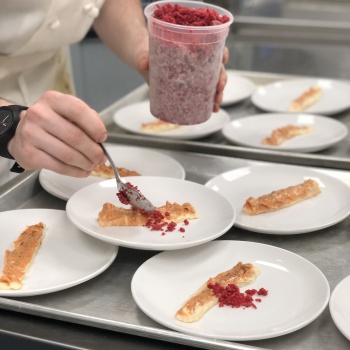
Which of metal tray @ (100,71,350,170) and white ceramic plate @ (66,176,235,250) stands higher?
white ceramic plate @ (66,176,235,250)

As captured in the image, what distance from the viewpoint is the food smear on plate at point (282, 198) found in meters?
1.60

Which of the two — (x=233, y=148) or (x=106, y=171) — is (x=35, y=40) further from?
(x=233, y=148)

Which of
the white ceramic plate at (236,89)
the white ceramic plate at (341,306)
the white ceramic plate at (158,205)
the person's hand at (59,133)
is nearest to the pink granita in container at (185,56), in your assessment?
the white ceramic plate at (158,205)

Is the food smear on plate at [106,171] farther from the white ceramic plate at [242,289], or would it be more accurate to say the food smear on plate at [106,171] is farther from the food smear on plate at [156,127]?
the white ceramic plate at [242,289]

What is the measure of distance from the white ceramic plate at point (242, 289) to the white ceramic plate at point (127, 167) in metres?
0.42

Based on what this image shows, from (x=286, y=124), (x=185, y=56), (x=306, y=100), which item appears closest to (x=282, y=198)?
(x=185, y=56)

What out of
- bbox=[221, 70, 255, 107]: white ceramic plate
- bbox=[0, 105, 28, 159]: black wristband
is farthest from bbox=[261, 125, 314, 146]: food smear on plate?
bbox=[0, 105, 28, 159]: black wristband

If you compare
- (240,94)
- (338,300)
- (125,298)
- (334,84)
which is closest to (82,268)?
(125,298)

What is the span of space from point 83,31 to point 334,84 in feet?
3.46

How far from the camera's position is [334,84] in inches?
102

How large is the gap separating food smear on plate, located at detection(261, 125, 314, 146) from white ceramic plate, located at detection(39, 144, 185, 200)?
0.38m

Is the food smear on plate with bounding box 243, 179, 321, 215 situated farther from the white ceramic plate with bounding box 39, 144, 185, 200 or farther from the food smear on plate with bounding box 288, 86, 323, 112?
the food smear on plate with bounding box 288, 86, 323, 112

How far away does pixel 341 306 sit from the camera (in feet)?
3.94

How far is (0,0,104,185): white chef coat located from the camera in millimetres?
1873
